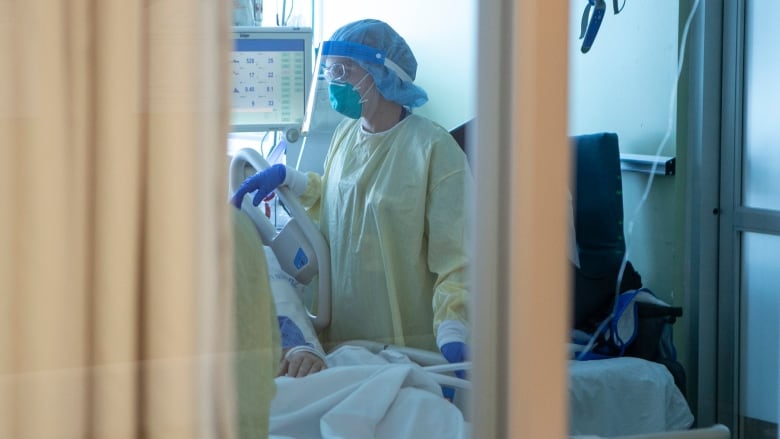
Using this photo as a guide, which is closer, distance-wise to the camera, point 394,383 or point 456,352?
point 456,352

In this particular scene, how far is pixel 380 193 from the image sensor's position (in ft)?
7.05

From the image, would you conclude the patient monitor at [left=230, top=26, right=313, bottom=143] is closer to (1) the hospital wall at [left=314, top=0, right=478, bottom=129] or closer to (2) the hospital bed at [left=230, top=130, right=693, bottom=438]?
(2) the hospital bed at [left=230, top=130, right=693, bottom=438]

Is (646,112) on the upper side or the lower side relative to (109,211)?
upper

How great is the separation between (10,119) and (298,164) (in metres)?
1.01

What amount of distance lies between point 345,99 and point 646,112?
153 centimetres

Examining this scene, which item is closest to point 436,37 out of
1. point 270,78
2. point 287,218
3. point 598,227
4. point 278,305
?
point 287,218

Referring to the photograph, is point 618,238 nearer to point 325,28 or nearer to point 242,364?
point 325,28

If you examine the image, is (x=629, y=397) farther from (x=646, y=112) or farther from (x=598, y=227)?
(x=646, y=112)

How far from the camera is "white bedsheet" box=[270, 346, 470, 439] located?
3.76ft

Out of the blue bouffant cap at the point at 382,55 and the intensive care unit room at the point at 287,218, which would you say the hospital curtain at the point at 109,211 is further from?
the blue bouffant cap at the point at 382,55

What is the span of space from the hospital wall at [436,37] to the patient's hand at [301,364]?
381mm

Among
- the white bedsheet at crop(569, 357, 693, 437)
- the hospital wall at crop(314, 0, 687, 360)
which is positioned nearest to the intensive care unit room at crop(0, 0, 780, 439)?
the white bedsheet at crop(569, 357, 693, 437)

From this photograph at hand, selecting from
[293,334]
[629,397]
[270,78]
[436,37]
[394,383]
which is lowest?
[629,397]

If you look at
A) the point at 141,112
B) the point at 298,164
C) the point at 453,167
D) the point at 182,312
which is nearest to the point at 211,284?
the point at 182,312
